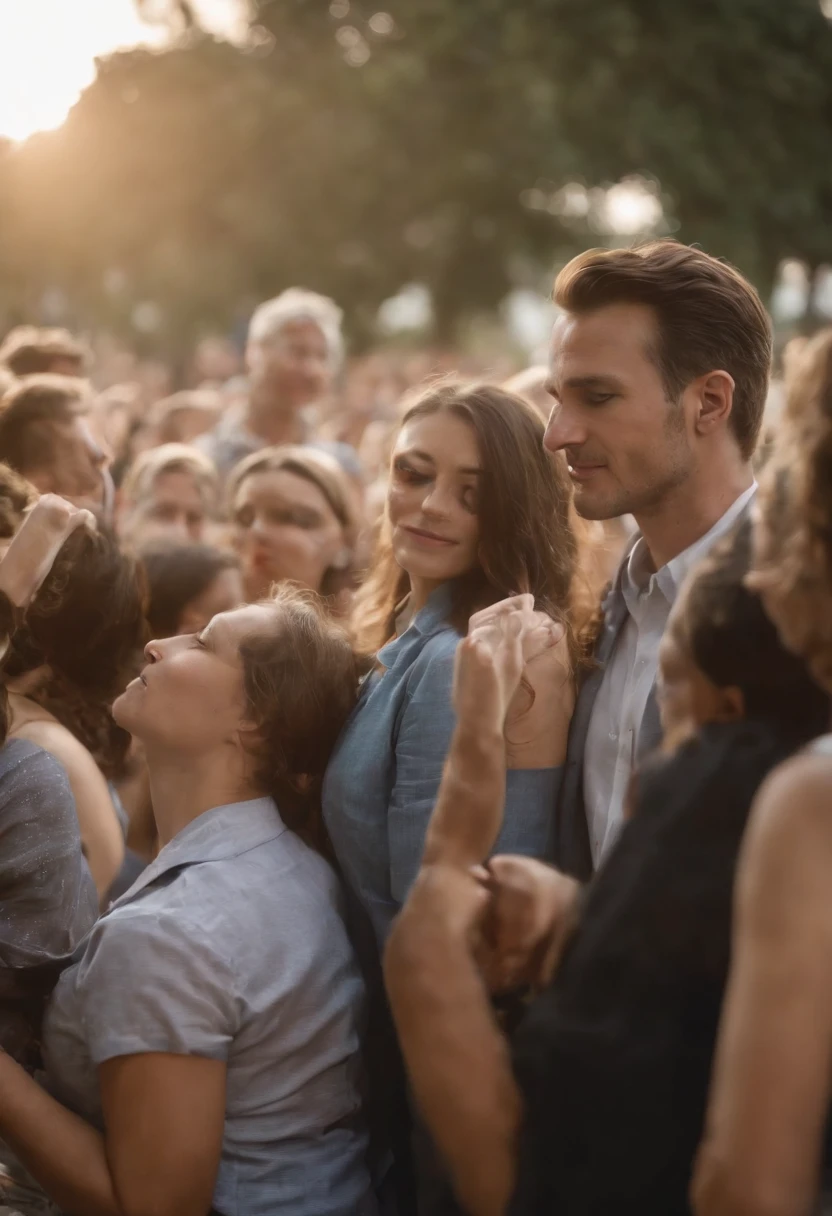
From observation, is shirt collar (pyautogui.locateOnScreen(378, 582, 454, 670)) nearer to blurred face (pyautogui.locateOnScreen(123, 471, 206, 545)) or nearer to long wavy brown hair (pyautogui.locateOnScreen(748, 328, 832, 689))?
long wavy brown hair (pyautogui.locateOnScreen(748, 328, 832, 689))

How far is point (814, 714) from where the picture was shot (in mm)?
1568

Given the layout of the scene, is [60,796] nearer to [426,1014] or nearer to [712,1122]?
[426,1014]

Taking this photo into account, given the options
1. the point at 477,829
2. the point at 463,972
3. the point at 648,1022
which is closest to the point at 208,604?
the point at 477,829

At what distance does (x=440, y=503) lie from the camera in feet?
9.20

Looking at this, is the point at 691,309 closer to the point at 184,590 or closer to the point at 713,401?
the point at 713,401

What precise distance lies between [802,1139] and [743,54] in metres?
20.6

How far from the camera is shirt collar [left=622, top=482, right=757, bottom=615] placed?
8.55 ft

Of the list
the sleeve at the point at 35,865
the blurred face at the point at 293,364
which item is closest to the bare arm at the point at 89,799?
the sleeve at the point at 35,865

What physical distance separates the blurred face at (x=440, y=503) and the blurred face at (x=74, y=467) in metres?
1.42

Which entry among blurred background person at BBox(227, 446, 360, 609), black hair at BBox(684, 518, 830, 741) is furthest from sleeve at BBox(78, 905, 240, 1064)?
blurred background person at BBox(227, 446, 360, 609)

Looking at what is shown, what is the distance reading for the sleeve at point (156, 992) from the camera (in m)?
2.25

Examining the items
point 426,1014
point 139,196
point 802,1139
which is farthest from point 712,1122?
point 139,196

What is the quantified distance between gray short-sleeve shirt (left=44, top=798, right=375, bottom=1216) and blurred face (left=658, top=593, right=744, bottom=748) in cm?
98

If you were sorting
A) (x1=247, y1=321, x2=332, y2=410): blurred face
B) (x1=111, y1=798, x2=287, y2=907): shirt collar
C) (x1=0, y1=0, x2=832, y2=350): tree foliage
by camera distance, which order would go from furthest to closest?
(x1=0, y1=0, x2=832, y2=350): tree foliage → (x1=247, y1=321, x2=332, y2=410): blurred face → (x1=111, y1=798, x2=287, y2=907): shirt collar
